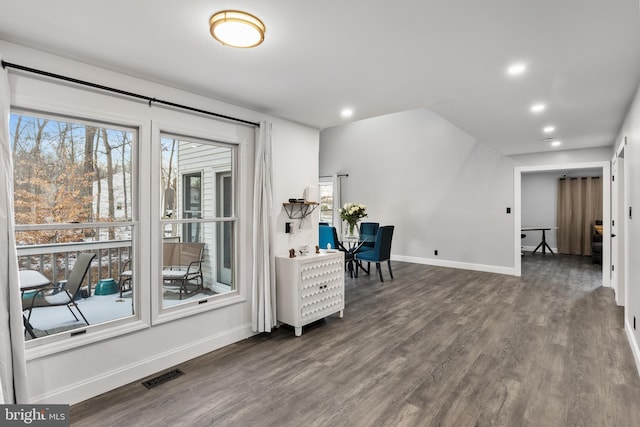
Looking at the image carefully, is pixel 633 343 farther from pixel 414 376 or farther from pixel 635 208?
pixel 414 376

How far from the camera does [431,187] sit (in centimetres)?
761

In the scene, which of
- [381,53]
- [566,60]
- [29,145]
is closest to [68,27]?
[29,145]

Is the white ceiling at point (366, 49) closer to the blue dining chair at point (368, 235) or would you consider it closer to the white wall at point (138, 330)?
the white wall at point (138, 330)

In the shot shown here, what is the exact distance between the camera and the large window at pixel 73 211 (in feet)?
7.27

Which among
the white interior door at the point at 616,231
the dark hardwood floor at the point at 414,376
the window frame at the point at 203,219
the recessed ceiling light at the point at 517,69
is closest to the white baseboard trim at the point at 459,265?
the white interior door at the point at 616,231

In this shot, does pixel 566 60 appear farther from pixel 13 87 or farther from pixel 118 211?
pixel 13 87

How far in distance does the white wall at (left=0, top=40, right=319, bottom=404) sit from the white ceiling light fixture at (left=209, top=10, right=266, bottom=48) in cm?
114

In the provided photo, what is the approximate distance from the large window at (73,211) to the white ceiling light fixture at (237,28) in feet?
4.20

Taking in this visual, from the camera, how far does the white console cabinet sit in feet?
11.3

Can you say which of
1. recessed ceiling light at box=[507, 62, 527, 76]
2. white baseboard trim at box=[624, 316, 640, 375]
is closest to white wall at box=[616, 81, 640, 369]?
white baseboard trim at box=[624, 316, 640, 375]

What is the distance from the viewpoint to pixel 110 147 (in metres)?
2.59

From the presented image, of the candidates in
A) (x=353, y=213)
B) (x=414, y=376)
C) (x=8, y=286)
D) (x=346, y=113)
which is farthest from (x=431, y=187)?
(x=8, y=286)

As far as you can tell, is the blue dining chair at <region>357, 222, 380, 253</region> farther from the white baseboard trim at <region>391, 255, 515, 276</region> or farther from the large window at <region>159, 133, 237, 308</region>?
the large window at <region>159, 133, 237, 308</region>

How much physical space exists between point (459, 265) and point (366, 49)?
6090 millimetres
